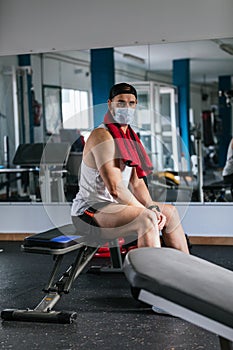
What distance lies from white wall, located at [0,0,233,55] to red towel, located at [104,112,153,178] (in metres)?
1.82

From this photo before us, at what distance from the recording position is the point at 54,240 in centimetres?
289

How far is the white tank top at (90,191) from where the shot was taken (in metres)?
3.13

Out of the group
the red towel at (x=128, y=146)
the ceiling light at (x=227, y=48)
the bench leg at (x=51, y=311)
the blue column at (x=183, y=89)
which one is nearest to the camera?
the bench leg at (x=51, y=311)

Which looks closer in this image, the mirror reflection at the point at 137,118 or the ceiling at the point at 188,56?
the mirror reflection at the point at 137,118

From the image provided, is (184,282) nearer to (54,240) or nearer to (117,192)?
(54,240)

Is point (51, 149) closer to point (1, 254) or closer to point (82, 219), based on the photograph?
point (1, 254)

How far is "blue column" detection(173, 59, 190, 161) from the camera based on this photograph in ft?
24.8

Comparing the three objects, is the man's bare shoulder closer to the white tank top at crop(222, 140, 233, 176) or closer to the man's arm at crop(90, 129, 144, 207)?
the man's arm at crop(90, 129, 144, 207)

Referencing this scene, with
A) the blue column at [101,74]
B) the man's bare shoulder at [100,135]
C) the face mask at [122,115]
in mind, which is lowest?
the man's bare shoulder at [100,135]

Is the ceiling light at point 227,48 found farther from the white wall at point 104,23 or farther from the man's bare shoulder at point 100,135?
the man's bare shoulder at point 100,135

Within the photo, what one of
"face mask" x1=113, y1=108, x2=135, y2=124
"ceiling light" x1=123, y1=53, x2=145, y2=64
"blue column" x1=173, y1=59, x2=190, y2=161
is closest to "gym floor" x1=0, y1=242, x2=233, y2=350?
"face mask" x1=113, y1=108, x2=135, y2=124

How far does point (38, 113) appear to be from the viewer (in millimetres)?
7875

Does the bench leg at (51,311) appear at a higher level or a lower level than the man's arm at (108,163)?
lower

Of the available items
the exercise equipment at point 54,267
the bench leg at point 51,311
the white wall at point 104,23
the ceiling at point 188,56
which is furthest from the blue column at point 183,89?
the bench leg at point 51,311
